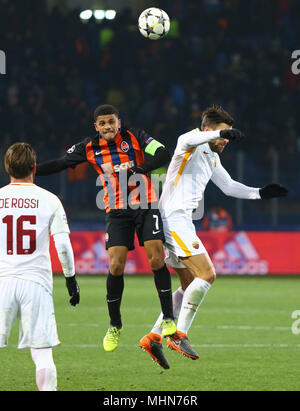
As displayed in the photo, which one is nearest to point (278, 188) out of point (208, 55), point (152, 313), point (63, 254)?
point (63, 254)

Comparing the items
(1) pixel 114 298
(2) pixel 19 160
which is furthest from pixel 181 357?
(2) pixel 19 160

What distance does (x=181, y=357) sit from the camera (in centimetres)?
881

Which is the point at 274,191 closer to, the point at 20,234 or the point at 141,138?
the point at 141,138

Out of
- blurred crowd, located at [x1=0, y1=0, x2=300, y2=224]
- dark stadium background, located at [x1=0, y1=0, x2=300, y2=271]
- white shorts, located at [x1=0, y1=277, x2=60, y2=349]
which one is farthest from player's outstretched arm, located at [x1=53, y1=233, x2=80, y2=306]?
blurred crowd, located at [x1=0, y1=0, x2=300, y2=224]

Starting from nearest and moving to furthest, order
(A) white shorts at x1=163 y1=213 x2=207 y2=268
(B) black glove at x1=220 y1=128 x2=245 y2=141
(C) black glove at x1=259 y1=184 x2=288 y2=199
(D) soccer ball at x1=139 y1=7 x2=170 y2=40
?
(B) black glove at x1=220 y1=128 x2=245 y2=141, (A) white shorts at x1=163 y1=213 x2=207 y2=268, (C) black glove at x1=259 y1=184 x2=288 y2=199, (D) soccer ball at x1=139 y1=7 x2=170 y2=40

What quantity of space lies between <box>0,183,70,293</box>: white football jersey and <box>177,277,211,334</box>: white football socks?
7.53 ft

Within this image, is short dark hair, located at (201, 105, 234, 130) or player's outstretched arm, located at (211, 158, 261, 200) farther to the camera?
player's outstretched arm, located at (211, 158, 261, 200)

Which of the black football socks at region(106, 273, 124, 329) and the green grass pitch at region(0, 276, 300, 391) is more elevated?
the black football socks at region(106, 273, 124, 329)

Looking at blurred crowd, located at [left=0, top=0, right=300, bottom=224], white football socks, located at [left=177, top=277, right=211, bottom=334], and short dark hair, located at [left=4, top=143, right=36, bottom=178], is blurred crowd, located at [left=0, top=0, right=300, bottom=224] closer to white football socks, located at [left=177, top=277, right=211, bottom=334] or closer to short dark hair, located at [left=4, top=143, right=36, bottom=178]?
white football socks, located at [left=177, top=277, right=211, bottom=334]

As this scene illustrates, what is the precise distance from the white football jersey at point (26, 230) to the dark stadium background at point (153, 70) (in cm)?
1440

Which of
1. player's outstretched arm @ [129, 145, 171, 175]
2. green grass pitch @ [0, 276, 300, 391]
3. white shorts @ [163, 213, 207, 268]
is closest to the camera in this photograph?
green grass pitch @ [0, 276, 300, 391]

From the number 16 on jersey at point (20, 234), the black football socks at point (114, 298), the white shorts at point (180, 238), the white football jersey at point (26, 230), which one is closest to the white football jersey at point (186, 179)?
the white shorts at point (180, 238)

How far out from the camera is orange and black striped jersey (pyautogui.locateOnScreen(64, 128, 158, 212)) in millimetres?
7812
